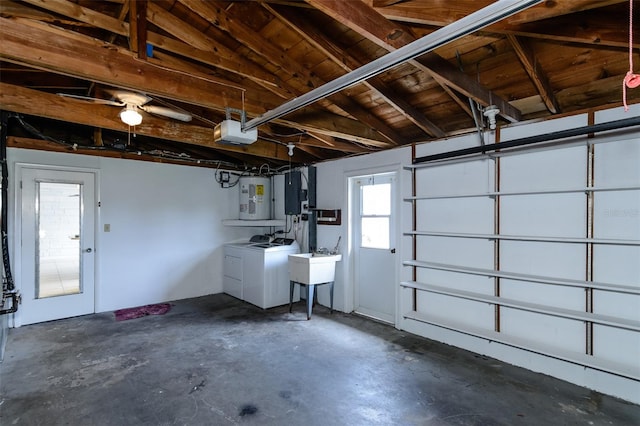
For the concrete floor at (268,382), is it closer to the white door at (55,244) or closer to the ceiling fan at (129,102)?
the white door at (55,244)

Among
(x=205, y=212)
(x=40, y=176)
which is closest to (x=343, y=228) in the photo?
(x=205, y=212)

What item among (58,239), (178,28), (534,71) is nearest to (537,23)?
(534,71)

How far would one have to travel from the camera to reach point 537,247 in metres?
3.02

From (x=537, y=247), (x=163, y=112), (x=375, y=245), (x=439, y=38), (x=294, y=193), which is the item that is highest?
(x=163, y=112)

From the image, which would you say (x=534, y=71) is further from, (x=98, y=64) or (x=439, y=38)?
(x=98, y=64)

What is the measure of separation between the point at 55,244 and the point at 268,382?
3.65 metres

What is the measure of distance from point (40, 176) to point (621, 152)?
6.33 meters

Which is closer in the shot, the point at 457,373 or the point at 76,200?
the point at 457,373

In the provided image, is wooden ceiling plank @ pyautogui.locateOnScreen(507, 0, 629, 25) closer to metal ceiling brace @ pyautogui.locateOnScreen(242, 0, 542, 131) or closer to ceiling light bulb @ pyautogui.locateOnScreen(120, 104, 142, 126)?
metal ceiling brace @ pyautogui.locateOnScreen(242, 0, 542, 131)

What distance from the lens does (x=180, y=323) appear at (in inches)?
168

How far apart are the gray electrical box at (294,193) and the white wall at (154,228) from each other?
4.06ft

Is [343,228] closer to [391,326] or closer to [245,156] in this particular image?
[391,326]

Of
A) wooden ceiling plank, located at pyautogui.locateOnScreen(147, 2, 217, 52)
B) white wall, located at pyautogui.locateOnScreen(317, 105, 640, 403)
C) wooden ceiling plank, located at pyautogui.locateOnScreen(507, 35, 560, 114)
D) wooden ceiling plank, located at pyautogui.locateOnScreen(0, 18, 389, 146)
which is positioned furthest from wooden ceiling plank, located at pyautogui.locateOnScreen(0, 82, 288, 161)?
wooden ceiling plank, located at pyautogui.locateOnScreen(507, 35, 560, 114)

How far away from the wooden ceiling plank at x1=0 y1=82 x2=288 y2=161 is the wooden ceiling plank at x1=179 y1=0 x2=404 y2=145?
1.20 meters
